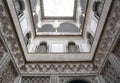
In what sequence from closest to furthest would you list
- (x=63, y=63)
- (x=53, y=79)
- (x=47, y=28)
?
(x=53, y=79) → (x=63, y=63) → (x=47, y=28)

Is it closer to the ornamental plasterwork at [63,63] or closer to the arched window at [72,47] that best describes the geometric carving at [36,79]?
the ornamental plasterwork at [63,63]

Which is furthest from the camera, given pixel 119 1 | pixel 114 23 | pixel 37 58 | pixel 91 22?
pixel 91 22

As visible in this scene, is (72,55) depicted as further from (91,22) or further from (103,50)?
(91,22)

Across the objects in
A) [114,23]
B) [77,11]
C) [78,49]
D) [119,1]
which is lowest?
[78,49]

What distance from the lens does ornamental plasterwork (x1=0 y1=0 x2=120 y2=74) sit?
12.1 ft

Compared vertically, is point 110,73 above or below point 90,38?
below

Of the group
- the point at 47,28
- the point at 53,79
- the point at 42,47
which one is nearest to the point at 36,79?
the point at 53,79

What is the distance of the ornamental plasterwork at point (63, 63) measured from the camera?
368cm

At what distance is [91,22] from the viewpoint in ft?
18.8

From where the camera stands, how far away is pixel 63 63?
4898 millimetres

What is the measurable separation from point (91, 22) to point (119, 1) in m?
2.24

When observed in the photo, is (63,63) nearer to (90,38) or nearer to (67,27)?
(90,38)

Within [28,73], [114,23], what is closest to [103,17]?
[114,23]

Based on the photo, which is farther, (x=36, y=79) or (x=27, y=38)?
(x=27, y=38)
